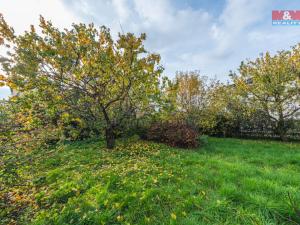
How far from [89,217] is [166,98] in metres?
4.48

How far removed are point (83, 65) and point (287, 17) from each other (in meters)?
8.76

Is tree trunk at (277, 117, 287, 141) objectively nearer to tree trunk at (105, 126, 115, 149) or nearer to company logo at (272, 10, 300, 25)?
company logo at (272, 10, 300, 25)

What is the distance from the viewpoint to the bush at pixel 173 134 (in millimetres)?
6629

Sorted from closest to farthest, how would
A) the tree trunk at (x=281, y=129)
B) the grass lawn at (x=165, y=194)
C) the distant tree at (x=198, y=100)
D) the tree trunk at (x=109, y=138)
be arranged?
the grass lawn at (x=165, y=194) → the tree trunk at (x=109, y=138) → the tree trunk at (x=281, y=129) → the distant tree at (x=198, y=100)

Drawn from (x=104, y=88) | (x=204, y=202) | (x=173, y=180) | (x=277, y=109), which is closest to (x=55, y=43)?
(x=104, y=88)

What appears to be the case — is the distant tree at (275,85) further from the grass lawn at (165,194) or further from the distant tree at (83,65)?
the distant tree at (83,65)

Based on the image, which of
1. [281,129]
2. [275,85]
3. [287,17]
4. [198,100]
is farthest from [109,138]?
[281,129]

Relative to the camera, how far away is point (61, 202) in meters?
2.68

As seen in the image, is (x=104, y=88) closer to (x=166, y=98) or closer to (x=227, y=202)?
(x=166, y=98)

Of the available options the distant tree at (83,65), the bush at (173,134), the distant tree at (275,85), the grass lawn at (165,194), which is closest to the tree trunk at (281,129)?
the distant tree at (275,85)

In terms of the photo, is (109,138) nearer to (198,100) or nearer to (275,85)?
(198,100)

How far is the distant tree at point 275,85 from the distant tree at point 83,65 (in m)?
6.17

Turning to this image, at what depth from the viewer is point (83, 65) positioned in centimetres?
500

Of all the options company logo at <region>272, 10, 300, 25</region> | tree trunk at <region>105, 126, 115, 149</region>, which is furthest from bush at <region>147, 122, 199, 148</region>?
company logo at <region>272, 10, 300, 25</region>
